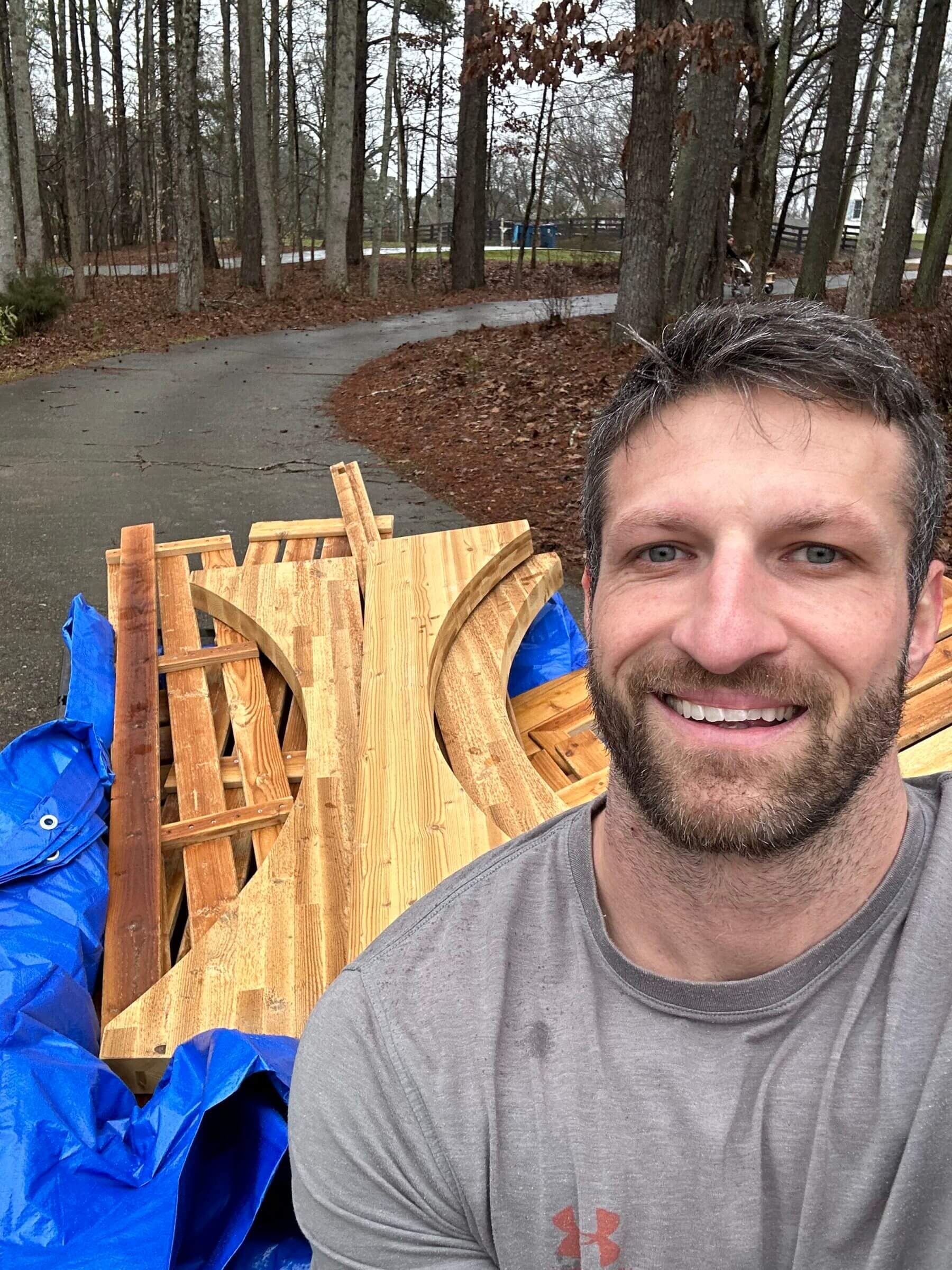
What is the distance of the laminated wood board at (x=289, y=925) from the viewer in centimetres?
252

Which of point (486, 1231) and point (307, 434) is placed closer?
point (486, 1231)

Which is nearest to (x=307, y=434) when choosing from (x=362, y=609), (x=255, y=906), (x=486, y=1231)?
(x=362, y=609)

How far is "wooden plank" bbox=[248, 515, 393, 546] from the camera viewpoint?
5.31m

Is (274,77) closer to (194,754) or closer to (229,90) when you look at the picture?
(229,90)

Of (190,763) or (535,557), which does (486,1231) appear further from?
(535,557)

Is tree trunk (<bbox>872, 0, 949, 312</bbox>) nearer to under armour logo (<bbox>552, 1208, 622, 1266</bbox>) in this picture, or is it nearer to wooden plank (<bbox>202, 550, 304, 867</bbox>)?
wooden plank (<bbox>202, 550, 304, 867</bbox>)

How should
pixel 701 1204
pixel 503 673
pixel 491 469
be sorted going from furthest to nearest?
1. pixel 491 469
2. pixel 503 673
3. pixel 701 1204

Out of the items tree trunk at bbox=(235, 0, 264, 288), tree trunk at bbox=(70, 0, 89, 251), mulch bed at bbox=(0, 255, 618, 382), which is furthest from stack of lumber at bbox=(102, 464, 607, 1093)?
tree trunk at bbox=(70, 0, 89, 251)

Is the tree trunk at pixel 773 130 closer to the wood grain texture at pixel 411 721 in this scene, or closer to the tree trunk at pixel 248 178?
the tree trunk at pixel 248 178

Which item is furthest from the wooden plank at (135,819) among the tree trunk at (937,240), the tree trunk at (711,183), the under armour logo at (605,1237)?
the tree trunk at (937,240)

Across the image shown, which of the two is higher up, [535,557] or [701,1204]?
[701,1204]

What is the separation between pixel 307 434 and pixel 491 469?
9.24 ft

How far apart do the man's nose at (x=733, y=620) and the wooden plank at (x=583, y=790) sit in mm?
1988

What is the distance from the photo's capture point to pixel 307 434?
11.1 meters
